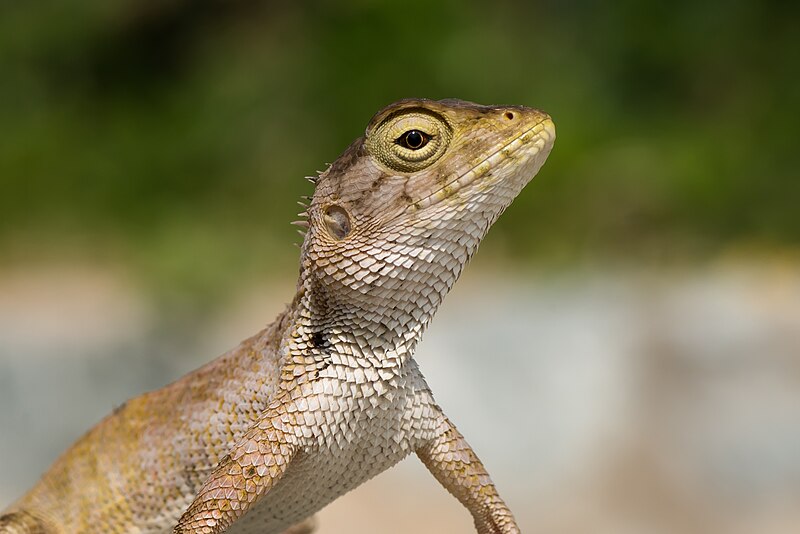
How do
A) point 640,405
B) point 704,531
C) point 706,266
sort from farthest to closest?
point 706,266 < point 640,405 < point 704,531

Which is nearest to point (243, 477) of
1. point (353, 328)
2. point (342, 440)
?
point (342, 440)

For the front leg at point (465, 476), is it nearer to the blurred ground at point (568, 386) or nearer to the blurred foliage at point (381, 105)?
the blurred ground at point (568, 386)

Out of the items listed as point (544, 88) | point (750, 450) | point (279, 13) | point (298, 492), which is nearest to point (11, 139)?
point (279, 13)

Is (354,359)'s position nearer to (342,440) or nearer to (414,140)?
(342,440)

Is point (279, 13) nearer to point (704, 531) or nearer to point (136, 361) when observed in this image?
point (136, 361)

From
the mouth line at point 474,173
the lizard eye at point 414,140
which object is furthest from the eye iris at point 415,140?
the mouth line at point 474,173

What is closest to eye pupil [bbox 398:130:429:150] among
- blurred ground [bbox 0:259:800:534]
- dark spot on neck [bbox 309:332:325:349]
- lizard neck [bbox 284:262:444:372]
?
lizard neck [bbox 284:262:444:372]

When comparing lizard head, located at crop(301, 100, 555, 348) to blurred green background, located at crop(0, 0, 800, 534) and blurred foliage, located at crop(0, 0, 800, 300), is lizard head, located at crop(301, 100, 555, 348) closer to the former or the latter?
blurred green background, located at crop(0, 0, 800, 534)
